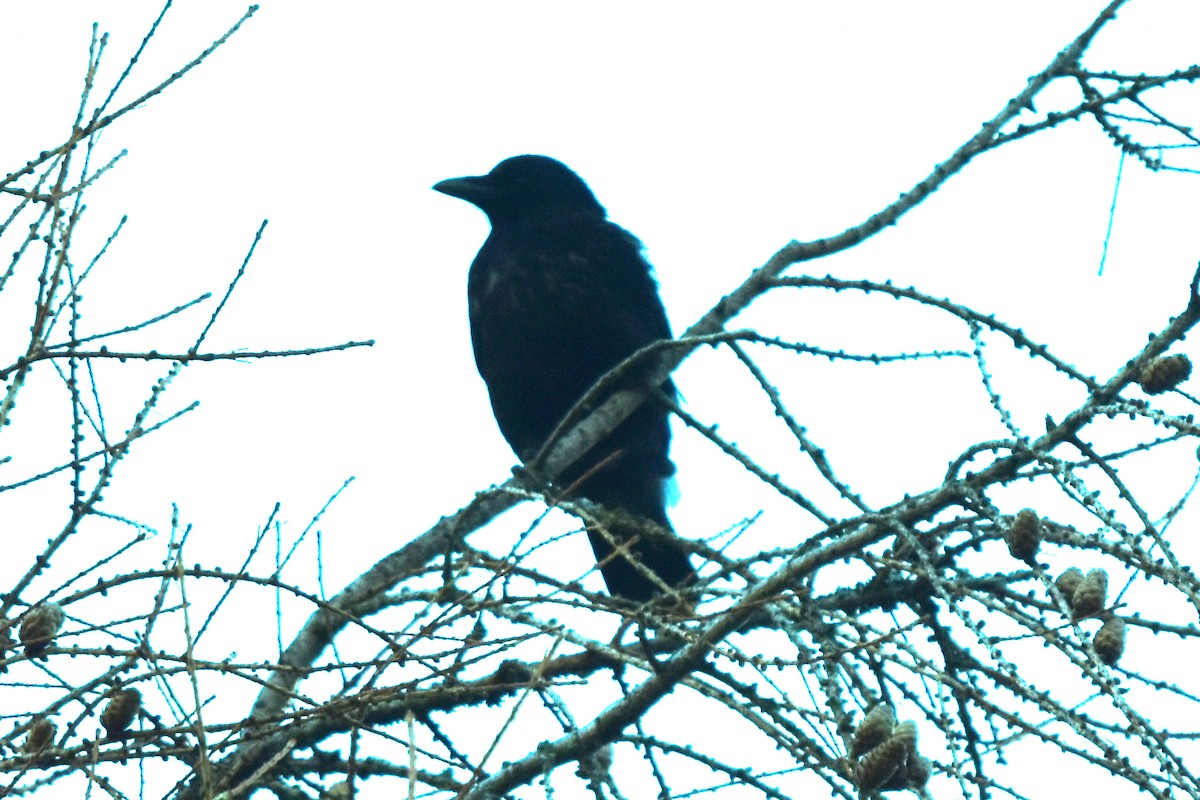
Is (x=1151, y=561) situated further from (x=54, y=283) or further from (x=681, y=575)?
(x=681, y=575)

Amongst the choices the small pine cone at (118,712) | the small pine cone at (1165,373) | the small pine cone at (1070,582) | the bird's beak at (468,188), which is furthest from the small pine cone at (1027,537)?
the bird's beak at (468,188)

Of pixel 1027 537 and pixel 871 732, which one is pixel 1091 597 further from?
pixel 871 732

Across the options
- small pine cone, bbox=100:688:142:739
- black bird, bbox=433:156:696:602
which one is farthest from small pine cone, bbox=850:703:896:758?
black bird, bbox=433:156:696:602

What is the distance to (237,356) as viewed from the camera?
2043 mm

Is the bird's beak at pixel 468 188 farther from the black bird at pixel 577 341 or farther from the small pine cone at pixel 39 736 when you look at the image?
the small pine cone at pixel 39 736

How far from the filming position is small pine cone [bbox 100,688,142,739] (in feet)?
6.91

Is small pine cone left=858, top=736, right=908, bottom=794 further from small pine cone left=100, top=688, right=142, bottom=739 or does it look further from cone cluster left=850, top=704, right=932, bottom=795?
small pine cone left=100, top=688, right=142, bottom=739

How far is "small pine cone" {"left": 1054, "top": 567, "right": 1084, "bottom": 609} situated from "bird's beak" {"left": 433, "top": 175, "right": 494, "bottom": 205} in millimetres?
3895

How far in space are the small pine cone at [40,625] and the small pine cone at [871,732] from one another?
3.42 ft

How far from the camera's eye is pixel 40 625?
6.75ft

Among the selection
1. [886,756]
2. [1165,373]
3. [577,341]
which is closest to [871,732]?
[886,756]

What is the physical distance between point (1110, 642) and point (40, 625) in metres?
1.38

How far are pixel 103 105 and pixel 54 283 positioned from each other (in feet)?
1.00

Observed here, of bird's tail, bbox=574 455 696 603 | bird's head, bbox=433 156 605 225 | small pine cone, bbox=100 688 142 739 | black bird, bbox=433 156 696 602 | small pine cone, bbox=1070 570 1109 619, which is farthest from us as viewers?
bird's head, bbox=433 156 605 225
